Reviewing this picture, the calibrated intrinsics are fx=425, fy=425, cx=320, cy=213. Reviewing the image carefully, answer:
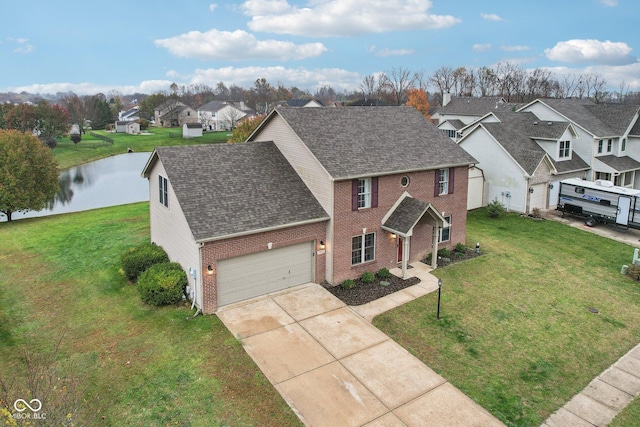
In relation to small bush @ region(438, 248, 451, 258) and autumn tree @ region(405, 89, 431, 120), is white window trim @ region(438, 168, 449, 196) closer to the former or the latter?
small bush @ region(438, 248, 451, 258)

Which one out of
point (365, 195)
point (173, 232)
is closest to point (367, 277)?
point (365, 195)

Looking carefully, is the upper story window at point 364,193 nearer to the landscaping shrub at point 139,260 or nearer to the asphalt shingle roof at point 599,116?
the landscaping shrub at point 139,260

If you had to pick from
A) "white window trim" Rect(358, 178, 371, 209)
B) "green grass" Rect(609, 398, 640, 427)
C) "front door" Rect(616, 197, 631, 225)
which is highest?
"white window trim" Rect(358, 178, 371, 209)

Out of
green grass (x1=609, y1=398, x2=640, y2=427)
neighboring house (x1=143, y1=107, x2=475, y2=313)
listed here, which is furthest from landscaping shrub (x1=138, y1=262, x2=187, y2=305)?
green grass (x1=609, y1=398, x2=640, y2=427)

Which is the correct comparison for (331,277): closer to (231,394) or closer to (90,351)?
(231,394)

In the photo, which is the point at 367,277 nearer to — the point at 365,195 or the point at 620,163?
the point at 365,195
